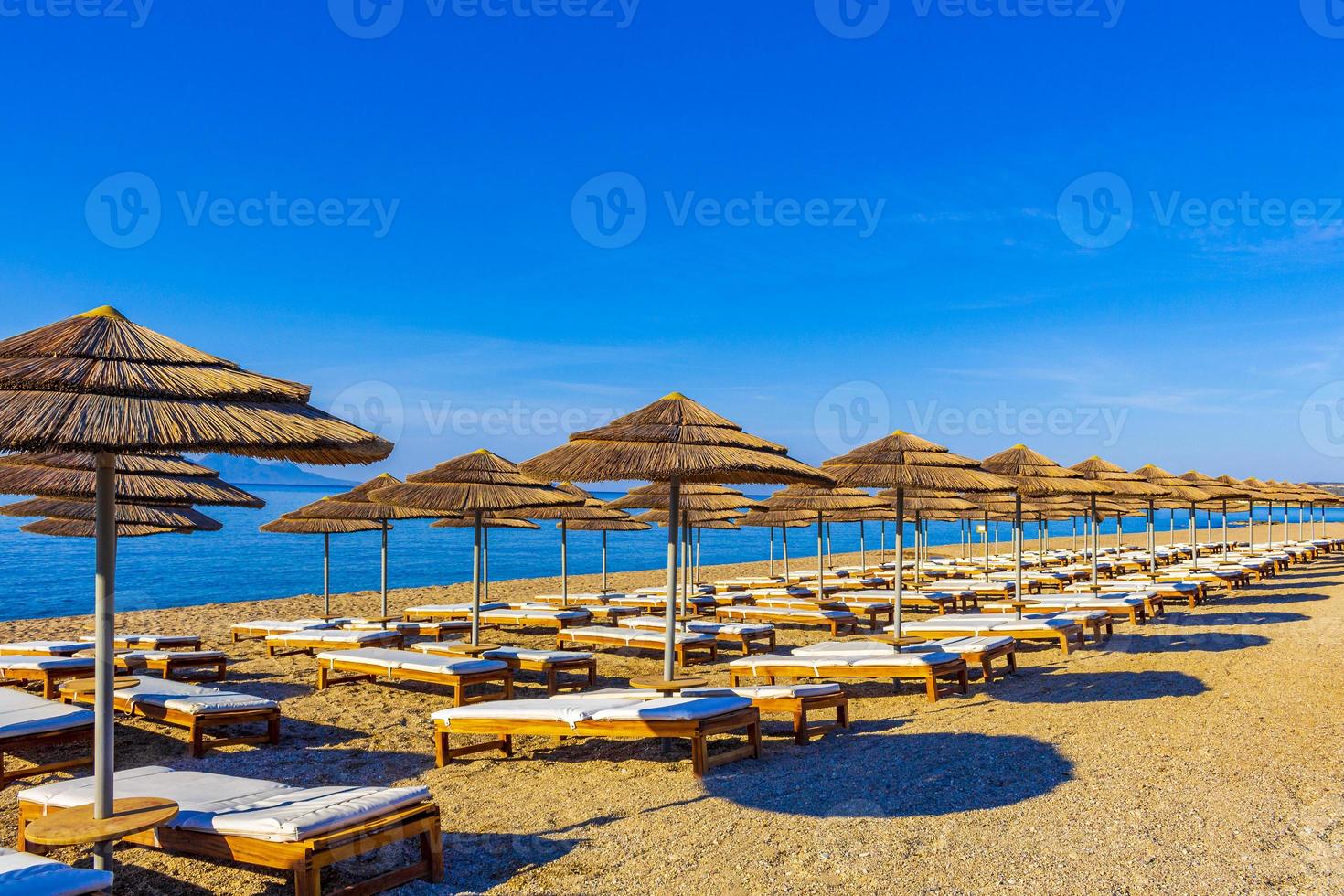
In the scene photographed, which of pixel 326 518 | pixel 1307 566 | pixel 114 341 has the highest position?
pixel 114 341

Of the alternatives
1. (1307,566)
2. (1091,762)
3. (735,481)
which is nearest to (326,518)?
(735,481)

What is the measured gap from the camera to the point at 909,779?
513cm

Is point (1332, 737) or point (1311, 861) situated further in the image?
point (1332, 737)

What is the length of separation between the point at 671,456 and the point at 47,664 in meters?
5.88

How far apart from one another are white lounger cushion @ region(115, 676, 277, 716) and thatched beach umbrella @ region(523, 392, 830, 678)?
2.53 meters

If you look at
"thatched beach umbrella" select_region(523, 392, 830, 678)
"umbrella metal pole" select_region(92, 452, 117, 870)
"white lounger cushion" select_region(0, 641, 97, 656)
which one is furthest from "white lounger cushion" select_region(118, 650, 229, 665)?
"umbrella metal pole" select_region(92, 452, 117, 870)

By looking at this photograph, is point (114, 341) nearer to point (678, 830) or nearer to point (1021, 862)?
point (678, 830)

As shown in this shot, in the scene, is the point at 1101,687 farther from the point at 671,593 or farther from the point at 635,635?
the point at 635,635

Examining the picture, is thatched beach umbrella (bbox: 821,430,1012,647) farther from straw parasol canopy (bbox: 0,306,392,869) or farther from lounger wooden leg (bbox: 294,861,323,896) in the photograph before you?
lounger wooden leg (bbox: 294,861,323,896)

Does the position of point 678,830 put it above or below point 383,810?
below

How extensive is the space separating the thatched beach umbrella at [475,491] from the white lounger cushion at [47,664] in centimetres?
287

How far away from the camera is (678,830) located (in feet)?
14.4

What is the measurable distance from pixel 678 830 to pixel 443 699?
4343 mm

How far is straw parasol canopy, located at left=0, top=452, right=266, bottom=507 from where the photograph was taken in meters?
6.91
